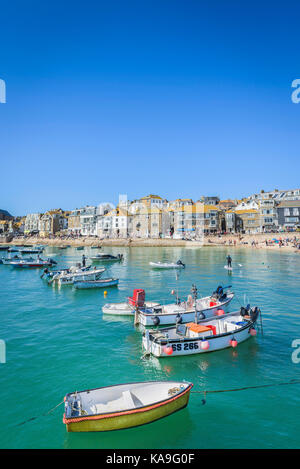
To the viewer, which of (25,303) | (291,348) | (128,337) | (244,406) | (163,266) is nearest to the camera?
(244,406)

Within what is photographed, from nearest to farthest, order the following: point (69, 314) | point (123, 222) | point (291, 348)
Result: point (291, 348) < point (69, 314) < point (123, 222)

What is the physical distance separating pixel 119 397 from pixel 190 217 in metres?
109

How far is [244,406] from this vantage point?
11.7 meters

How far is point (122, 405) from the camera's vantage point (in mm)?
10648

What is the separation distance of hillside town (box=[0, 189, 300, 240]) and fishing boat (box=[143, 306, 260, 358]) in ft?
297

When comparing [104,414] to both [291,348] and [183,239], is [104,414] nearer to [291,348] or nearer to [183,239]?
[291,348]

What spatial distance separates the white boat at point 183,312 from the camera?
21.1 metres

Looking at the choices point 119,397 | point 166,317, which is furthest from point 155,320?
point 119,397

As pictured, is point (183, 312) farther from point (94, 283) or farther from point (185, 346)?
point (94, 283)

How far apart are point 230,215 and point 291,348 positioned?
103107 mm

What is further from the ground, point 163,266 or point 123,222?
point 123,222

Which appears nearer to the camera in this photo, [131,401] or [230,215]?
[131,401]
